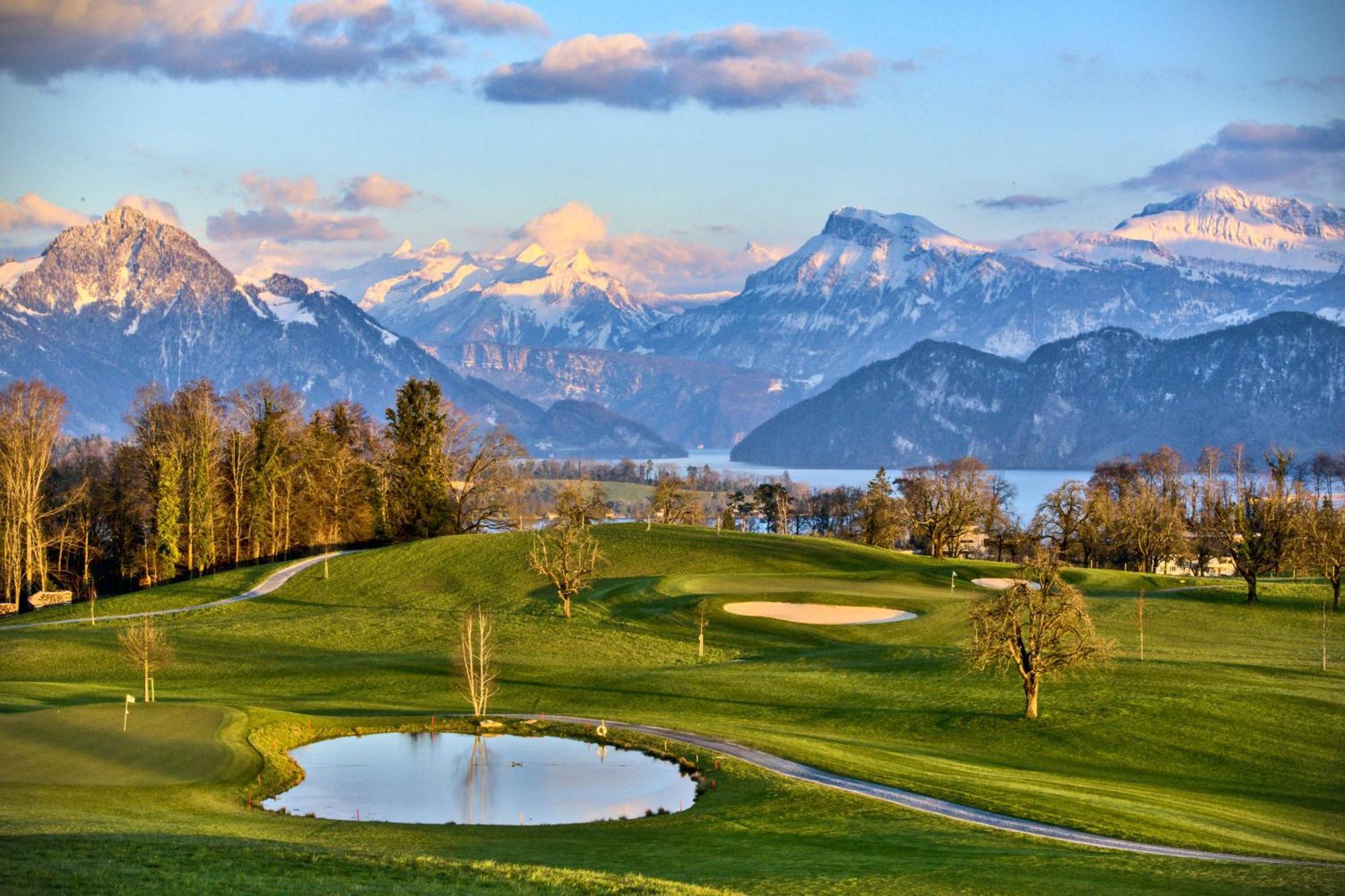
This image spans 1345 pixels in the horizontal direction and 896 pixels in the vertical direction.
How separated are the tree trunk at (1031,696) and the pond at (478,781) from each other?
662 inches

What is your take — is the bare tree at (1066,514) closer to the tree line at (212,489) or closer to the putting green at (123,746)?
the tree line at (212,489)

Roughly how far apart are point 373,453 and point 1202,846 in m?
101

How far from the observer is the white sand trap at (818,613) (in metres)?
79.2

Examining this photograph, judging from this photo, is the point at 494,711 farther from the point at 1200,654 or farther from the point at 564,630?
the point at 1200,654

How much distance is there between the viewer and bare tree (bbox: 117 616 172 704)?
51.3m

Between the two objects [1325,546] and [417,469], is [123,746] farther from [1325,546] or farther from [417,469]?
[417,469]

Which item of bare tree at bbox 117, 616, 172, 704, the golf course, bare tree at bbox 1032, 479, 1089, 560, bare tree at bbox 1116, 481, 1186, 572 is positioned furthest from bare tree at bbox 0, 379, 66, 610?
bare tree at bbox 1116, 481, 1186, 572

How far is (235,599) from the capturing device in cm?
9056

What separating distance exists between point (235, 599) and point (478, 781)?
54.4 meters

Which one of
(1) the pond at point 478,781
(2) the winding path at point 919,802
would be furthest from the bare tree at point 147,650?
(2) the winding path at point 919,802

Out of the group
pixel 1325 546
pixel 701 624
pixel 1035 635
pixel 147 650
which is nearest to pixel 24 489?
pixel 147 650

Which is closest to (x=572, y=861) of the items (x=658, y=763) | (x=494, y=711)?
(x=658, y=763)

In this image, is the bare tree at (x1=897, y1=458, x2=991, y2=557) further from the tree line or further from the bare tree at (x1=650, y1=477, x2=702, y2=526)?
the tree line

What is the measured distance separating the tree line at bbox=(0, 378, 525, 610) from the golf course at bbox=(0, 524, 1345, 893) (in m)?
15.0
